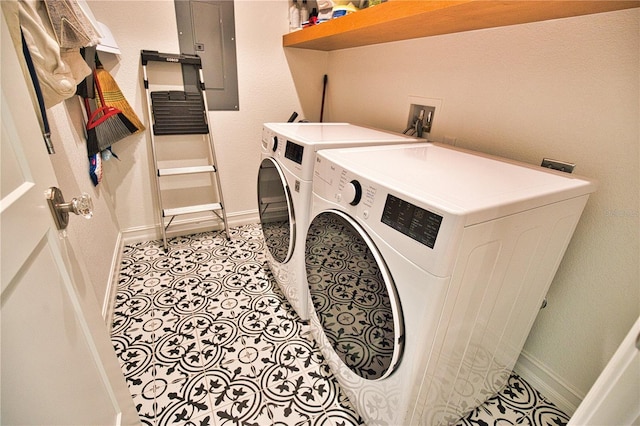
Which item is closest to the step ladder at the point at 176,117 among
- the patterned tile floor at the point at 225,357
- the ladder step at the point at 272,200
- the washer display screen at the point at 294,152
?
the patterned tile floor at the point at 225,357

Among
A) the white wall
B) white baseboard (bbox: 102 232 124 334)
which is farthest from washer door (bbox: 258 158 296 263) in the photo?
white baseboard (bbox: 102 232 124 334)

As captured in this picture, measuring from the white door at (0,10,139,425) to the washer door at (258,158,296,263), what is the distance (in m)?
0.76

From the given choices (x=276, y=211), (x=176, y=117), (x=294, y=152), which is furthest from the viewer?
(x=176, y=117)

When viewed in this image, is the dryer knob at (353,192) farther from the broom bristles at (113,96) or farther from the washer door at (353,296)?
the broom bristles at (113,96)

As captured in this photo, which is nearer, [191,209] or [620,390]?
[620,390]

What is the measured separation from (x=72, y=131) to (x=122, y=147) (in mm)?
511

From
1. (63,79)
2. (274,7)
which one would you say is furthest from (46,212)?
(274,7)

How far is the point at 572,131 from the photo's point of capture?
1.00 meters

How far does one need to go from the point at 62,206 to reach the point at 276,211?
2.95 feet

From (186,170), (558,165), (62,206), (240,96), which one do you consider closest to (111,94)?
(186,170)

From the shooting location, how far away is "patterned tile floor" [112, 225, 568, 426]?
112 cm

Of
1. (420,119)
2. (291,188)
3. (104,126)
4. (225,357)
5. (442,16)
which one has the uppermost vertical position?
(442,16)

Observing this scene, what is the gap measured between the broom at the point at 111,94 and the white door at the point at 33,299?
4.31ft

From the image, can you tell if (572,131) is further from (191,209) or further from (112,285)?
(112,285)
